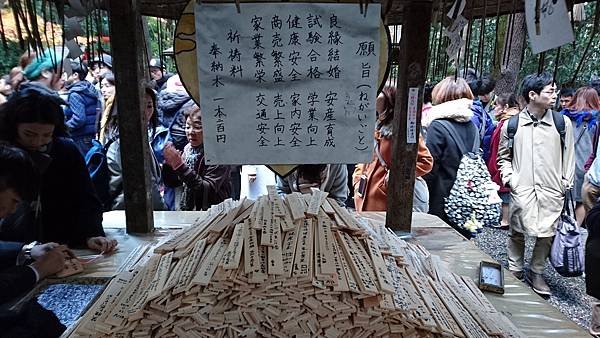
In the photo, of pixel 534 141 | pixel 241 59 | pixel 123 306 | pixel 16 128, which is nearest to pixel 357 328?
pixel 123 306

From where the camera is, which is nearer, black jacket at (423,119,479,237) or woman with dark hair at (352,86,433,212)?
woman with dark hair at (352,86,433,212)

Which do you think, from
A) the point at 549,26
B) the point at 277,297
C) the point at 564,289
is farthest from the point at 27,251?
the point at 564,289

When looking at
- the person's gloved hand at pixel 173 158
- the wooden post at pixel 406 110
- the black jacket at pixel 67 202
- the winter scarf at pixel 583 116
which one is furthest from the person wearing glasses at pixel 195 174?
the winter scarf at pixel 583 116

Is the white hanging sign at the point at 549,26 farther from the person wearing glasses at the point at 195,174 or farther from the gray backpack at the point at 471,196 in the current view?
the person wearing glasses at the point at 195,174

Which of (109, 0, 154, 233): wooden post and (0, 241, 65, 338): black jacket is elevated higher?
(109, 0, 154, 233): wooden post

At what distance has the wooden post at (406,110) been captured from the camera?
8.63 feet

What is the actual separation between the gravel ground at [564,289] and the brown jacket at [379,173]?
4.97 ft

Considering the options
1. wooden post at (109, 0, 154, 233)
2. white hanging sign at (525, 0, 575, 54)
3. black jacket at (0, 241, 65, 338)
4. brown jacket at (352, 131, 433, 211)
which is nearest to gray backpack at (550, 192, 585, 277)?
brown jacket at (352, 131, 433, 211)

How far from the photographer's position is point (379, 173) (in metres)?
3.47

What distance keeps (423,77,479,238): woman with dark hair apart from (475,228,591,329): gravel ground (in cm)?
113

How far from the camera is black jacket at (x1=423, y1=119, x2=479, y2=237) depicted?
3809mm

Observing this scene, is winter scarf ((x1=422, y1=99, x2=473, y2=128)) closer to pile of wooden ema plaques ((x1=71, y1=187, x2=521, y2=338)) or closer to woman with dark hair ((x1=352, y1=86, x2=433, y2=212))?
woman with dark hair ((x1=352, y1=86, x2=433, y2=212))

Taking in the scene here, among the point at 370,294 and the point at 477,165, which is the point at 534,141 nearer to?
the point at 477,165

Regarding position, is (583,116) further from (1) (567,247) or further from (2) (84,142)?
(2) (84,142)
